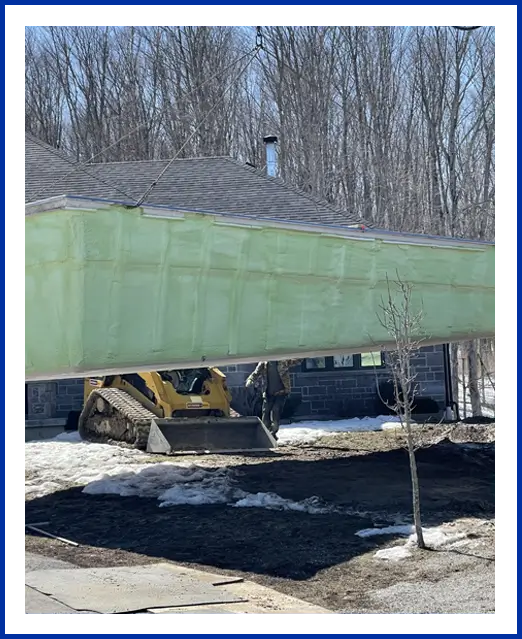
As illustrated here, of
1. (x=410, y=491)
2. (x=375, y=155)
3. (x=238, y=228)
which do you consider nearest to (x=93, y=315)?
(x=238, y=228)

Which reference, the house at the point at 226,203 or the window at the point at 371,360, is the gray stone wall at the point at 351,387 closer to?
the house at the point at 226,203

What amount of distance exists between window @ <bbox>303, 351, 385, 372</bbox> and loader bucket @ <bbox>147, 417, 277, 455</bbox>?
6401 mm

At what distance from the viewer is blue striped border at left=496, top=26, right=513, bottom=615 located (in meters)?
6.48

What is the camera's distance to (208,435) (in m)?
19.0

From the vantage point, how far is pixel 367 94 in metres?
33.0

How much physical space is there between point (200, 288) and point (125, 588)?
12.4 feet

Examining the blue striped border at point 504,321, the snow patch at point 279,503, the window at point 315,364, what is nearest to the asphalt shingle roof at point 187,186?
the snow patch at point 279,503

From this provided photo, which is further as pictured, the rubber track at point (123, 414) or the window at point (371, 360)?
the window at point (371, 360)

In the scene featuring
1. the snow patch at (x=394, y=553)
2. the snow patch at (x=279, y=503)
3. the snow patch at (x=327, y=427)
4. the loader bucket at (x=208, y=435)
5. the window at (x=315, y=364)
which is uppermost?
the window at (x=315, y=364)

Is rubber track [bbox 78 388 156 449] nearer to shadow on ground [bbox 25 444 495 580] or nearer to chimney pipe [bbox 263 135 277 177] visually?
shadow on ground [bbox 25 444 495 580]

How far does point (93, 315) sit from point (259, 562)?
3.36 m

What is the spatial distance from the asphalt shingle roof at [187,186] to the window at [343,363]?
593 cm

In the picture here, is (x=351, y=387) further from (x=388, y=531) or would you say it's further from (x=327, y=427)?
(x=388, y=531)

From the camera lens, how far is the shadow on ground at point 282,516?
1125cm
